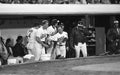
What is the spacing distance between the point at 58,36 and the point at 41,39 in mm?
645

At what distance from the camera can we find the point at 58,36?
1163cm

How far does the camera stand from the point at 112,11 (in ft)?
46.5

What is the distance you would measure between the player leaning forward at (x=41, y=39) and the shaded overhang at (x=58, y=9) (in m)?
1.00

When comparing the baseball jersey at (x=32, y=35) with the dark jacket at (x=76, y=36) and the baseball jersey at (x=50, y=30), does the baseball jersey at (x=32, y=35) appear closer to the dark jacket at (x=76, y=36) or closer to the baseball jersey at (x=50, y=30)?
the baseball jersey at (x=50, y=30)

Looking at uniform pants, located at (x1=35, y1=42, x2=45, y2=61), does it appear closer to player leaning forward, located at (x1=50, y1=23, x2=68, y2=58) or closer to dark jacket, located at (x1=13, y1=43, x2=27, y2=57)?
dark jacket, located at (x1=13, y1=43, x2=27, y2=57)

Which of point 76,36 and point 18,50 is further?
point 76,36

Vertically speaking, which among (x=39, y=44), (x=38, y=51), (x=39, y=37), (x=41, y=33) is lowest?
(x=38, y=51)

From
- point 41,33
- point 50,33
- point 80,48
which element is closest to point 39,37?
point 41,33

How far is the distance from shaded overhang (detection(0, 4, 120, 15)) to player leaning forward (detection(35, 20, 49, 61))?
1.00m

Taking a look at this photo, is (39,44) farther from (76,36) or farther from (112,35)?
(112,35)

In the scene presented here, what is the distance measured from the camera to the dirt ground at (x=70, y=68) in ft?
26.2

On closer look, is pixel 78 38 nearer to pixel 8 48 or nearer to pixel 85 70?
pixel 8 48

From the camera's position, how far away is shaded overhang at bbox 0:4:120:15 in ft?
37.7

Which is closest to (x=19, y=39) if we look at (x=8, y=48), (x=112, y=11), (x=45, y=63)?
(x=8, y=48)
